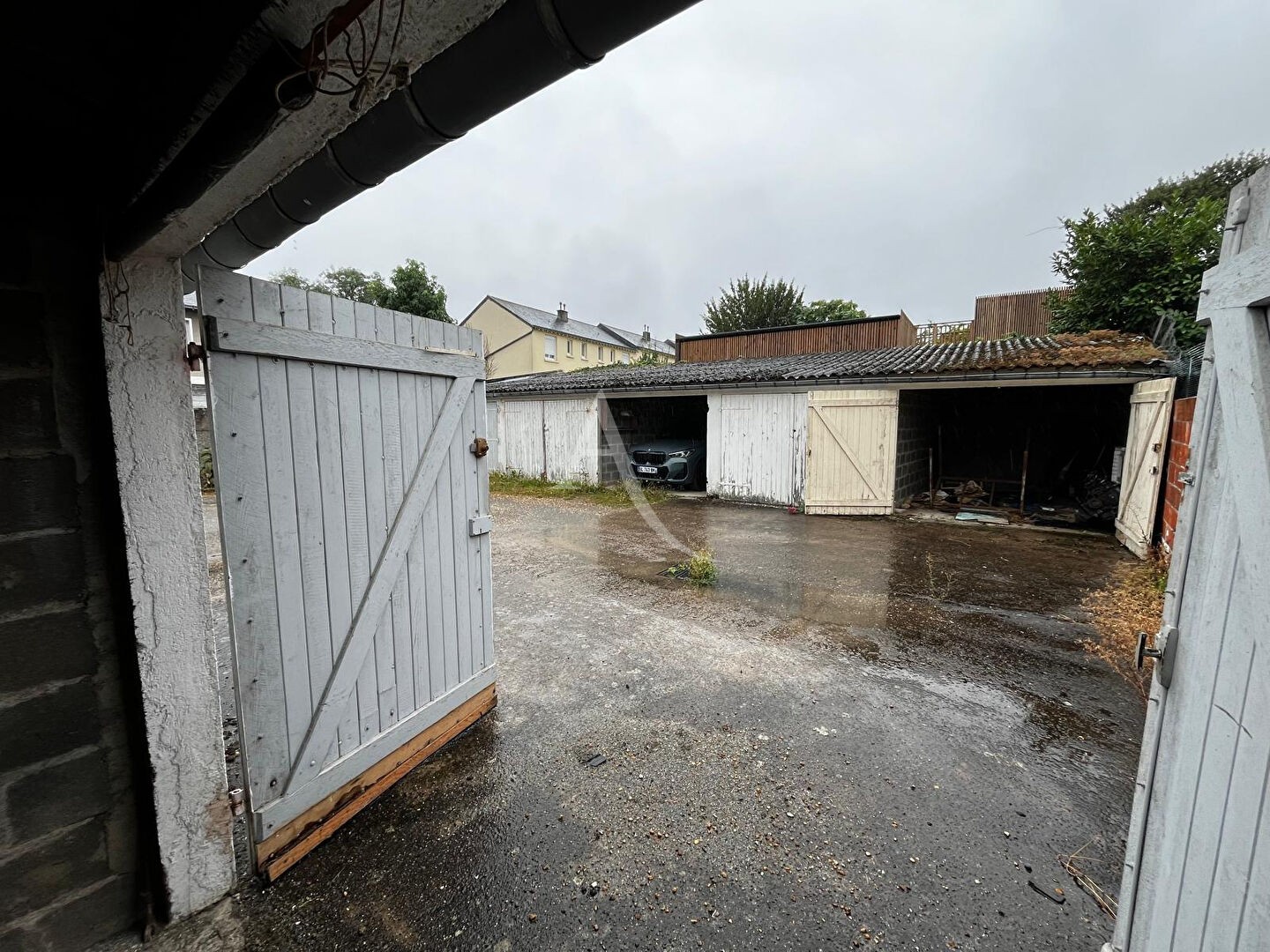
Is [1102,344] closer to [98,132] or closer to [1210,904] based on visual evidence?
[1210,904]

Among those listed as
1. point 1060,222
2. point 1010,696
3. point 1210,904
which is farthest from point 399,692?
point 1060,222

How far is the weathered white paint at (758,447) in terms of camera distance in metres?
8.98

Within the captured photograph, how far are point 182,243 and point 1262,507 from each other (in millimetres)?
2513

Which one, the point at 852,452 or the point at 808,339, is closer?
the point at 852,452

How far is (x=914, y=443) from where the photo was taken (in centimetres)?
965

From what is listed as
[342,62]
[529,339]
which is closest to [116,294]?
[342,62]

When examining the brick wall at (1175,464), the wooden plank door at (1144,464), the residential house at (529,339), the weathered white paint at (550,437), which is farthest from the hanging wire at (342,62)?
the residential house at (529,339)

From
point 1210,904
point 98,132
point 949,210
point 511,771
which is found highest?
point 949,210

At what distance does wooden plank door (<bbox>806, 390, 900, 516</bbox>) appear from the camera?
8312 millimetres

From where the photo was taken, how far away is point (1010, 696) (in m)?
2.91

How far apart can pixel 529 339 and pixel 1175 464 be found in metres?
23.5

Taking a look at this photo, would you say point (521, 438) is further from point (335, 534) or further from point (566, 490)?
point (335, 534)

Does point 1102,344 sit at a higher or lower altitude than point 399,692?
higher

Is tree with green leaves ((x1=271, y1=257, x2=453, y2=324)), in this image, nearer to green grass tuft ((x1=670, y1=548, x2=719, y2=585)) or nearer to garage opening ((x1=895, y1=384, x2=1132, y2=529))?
green grass tuft ((x1=670, y1=548, x2=719, y2=585))
